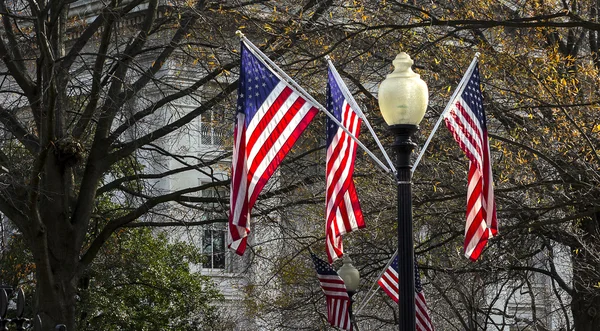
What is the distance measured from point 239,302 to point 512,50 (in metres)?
19.8

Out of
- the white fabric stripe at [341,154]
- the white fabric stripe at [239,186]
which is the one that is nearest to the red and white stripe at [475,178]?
the white fabric stripe at [341,154]

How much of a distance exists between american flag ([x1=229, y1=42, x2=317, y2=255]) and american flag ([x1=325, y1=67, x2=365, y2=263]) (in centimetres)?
44

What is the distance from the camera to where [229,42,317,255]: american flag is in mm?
10539

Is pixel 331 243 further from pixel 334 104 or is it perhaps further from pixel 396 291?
pixel 396 291

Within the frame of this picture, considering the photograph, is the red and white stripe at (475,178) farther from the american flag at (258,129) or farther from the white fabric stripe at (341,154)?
the american flag at (258,129)

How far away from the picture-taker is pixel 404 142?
953 centimetres

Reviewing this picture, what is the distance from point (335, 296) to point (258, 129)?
8730mm

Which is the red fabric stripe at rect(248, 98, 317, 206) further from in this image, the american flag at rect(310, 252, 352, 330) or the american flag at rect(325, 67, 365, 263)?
the american flag at rect(310, 252, 352, 330)

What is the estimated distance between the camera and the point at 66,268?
17.1 meters

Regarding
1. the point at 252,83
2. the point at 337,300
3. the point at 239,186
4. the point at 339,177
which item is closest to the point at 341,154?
the point at 339,177

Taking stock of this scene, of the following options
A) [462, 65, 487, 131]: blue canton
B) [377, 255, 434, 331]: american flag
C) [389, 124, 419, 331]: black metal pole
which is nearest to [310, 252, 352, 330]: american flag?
[377, 255, 434, 331]: american flag

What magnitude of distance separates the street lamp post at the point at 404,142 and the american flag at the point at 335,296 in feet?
31.0

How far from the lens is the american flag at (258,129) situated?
34.6 feet

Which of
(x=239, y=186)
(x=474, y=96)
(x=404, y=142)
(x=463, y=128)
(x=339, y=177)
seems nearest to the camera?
(x=404, y=142)
